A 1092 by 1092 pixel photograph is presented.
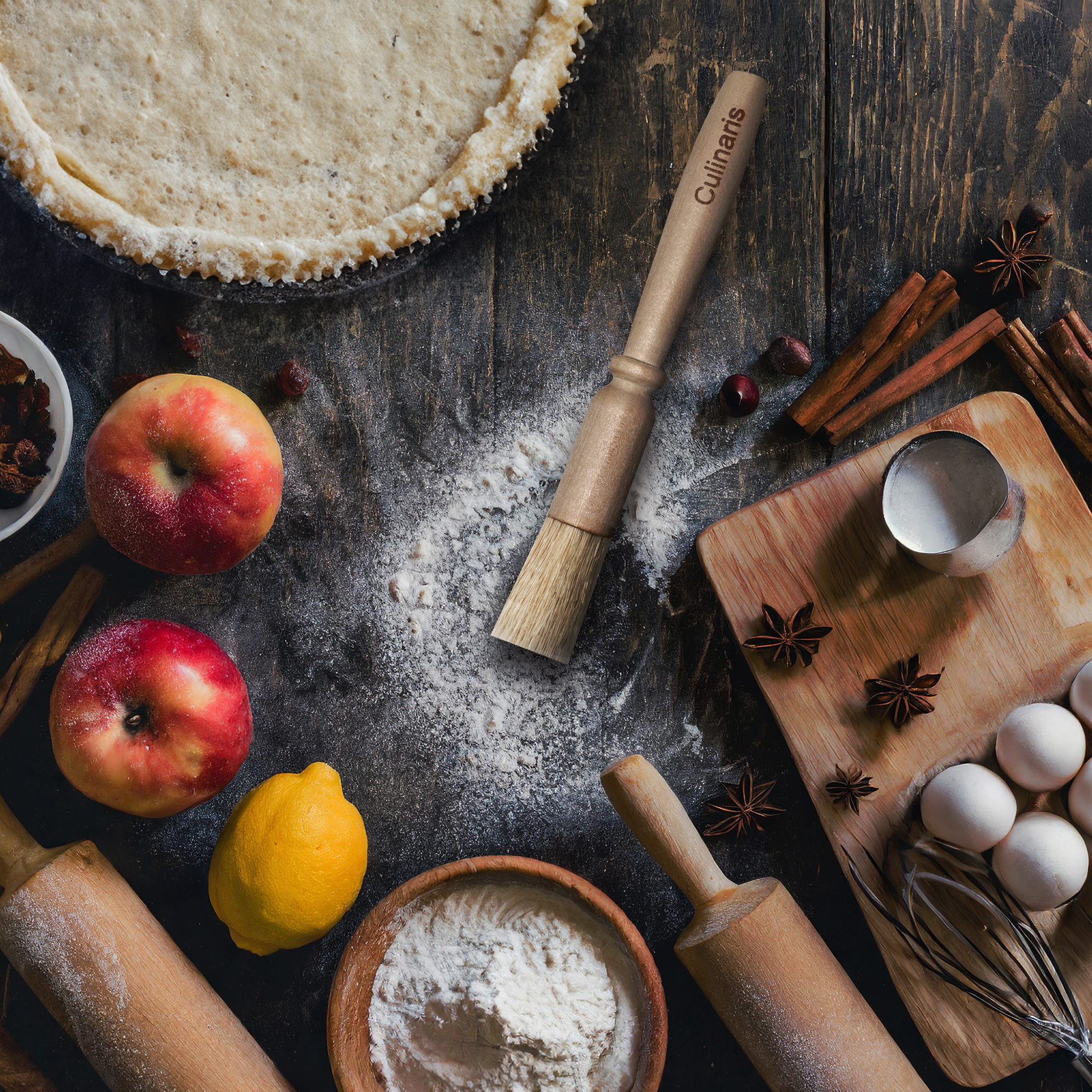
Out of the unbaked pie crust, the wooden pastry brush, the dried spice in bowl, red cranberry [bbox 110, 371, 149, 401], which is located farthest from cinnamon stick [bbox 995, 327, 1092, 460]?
the dried spice in bowl

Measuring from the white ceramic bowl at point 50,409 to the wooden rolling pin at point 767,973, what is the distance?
1.10m

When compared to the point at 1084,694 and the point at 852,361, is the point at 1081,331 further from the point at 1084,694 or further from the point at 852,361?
the point at 1084,694

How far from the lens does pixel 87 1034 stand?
132cm

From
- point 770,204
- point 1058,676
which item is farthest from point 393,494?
point 1058,676

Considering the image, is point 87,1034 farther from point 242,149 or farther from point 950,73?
point 950,73

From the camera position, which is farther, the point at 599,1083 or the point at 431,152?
the point at 431,152

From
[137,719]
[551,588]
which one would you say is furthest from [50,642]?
[551,588]

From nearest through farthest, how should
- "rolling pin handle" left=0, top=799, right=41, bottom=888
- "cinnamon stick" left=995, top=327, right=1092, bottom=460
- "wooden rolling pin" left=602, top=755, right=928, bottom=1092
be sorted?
"wooden rolling pin" left=602, top=755, right=928, bottom=1092
"rolling pin handle" left=0, top=799, right=41, bottom=888
"cinnamon stick" left=995, top=327, right=1092, bottom=460

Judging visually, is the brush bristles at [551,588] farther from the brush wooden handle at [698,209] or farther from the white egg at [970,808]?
the white egg at [970,808]

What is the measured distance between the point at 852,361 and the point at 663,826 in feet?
2.97

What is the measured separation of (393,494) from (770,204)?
2.98ft

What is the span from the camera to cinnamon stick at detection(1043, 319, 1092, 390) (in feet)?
4.95

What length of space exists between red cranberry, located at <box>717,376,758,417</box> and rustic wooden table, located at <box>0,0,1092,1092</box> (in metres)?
0.03

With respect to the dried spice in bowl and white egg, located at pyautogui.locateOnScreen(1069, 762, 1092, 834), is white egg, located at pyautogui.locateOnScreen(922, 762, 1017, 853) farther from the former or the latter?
the dried spice in bowl
